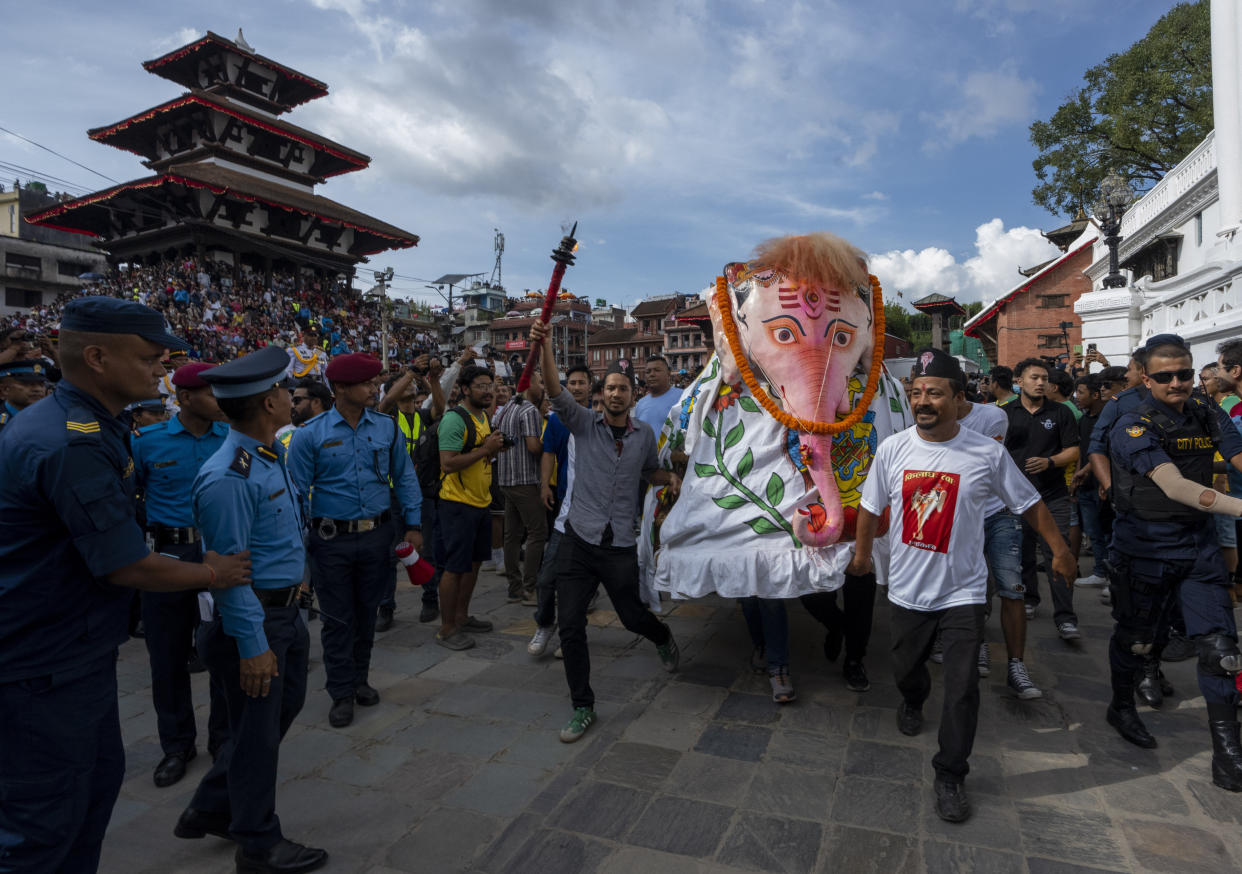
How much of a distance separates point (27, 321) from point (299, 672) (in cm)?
3164

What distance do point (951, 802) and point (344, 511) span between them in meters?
3.09

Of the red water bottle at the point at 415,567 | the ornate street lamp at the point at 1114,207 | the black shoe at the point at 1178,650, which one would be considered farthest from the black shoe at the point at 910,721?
the ornate street lamp at the point at 1114,207

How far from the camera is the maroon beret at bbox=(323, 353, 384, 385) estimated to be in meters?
3.88

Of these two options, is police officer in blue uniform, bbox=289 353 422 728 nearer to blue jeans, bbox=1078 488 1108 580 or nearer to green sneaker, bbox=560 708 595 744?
green sneaker, bbox=560 708 595 744

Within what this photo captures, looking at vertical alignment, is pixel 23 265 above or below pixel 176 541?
above

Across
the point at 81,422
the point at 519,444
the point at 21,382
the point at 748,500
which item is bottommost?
the point at 748,500

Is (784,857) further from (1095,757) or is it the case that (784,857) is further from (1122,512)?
(1122,512)

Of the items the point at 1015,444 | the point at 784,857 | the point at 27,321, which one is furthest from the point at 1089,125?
the point at 27,321

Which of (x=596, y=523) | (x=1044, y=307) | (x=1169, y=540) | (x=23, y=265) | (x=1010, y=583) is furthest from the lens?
(x=23, y=265)

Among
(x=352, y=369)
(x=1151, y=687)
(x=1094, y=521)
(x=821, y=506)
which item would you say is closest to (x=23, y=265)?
(x=352, y=369)

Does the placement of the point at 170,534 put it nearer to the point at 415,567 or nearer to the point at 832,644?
the point at 415,567

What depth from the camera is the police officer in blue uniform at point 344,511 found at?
3.88 meters

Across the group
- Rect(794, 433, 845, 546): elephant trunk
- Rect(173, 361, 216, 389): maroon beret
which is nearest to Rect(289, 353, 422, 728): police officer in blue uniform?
Rect(173, 361, 216, 389): maroon beret

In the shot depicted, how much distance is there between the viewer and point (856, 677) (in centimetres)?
404
